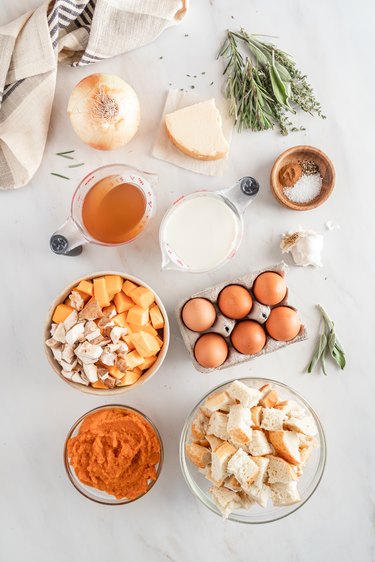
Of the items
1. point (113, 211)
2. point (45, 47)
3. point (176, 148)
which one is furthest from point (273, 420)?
point (45, 47)

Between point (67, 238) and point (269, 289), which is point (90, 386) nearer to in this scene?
point (67, 238)

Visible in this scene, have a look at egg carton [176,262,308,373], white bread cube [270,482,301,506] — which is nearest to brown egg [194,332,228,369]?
egg carton [176,262,308,373]

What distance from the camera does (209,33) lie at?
1606 millimetres

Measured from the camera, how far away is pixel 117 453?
56.8 inches

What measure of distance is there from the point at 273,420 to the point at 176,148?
0.82m

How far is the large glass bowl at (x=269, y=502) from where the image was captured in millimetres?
1479

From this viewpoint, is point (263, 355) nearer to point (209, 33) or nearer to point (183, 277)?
point (183, 277)

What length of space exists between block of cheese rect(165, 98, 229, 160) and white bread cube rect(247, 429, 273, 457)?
781mm

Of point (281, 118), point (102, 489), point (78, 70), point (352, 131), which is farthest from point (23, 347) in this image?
point (352, 131)

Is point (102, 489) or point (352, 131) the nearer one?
point (102, 489)

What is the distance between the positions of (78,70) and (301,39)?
0.67 m

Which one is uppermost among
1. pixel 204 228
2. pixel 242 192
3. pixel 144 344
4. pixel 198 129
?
pixel 198 129

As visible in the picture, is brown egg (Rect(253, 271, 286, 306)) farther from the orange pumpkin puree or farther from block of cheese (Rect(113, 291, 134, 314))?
the orange pumpkin puree

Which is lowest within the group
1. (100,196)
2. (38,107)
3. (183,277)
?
(183,277)
